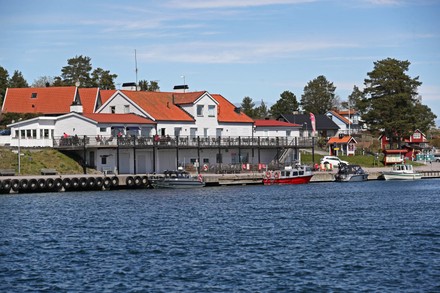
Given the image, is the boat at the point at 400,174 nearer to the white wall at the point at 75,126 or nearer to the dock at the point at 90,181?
the dock at the point at 90,181

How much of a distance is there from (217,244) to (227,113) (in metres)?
61.9

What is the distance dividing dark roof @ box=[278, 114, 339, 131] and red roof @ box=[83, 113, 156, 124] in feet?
172

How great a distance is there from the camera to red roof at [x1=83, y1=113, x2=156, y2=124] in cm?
8712

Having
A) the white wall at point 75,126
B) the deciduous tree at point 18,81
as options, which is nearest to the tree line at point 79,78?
the deciduous tree at point 18,81

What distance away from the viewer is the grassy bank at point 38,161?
7978 cm

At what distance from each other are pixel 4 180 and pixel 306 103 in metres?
117

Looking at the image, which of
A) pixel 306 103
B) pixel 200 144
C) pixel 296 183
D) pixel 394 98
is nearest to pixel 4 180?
pixel 200 144

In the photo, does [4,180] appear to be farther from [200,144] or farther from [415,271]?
[415,271]

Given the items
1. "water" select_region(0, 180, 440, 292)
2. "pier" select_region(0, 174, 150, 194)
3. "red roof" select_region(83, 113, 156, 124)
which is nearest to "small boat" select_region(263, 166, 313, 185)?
"red roof" select_region(83, 113, 156, 124)

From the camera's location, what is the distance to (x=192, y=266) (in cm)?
3591

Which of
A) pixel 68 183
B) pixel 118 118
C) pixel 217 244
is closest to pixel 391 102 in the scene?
pixel 118 118

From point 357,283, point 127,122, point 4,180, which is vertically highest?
point 127,122

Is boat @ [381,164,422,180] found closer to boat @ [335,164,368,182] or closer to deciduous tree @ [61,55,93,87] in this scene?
boat @ [335,164,368,182]

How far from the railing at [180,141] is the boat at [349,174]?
6.79m
